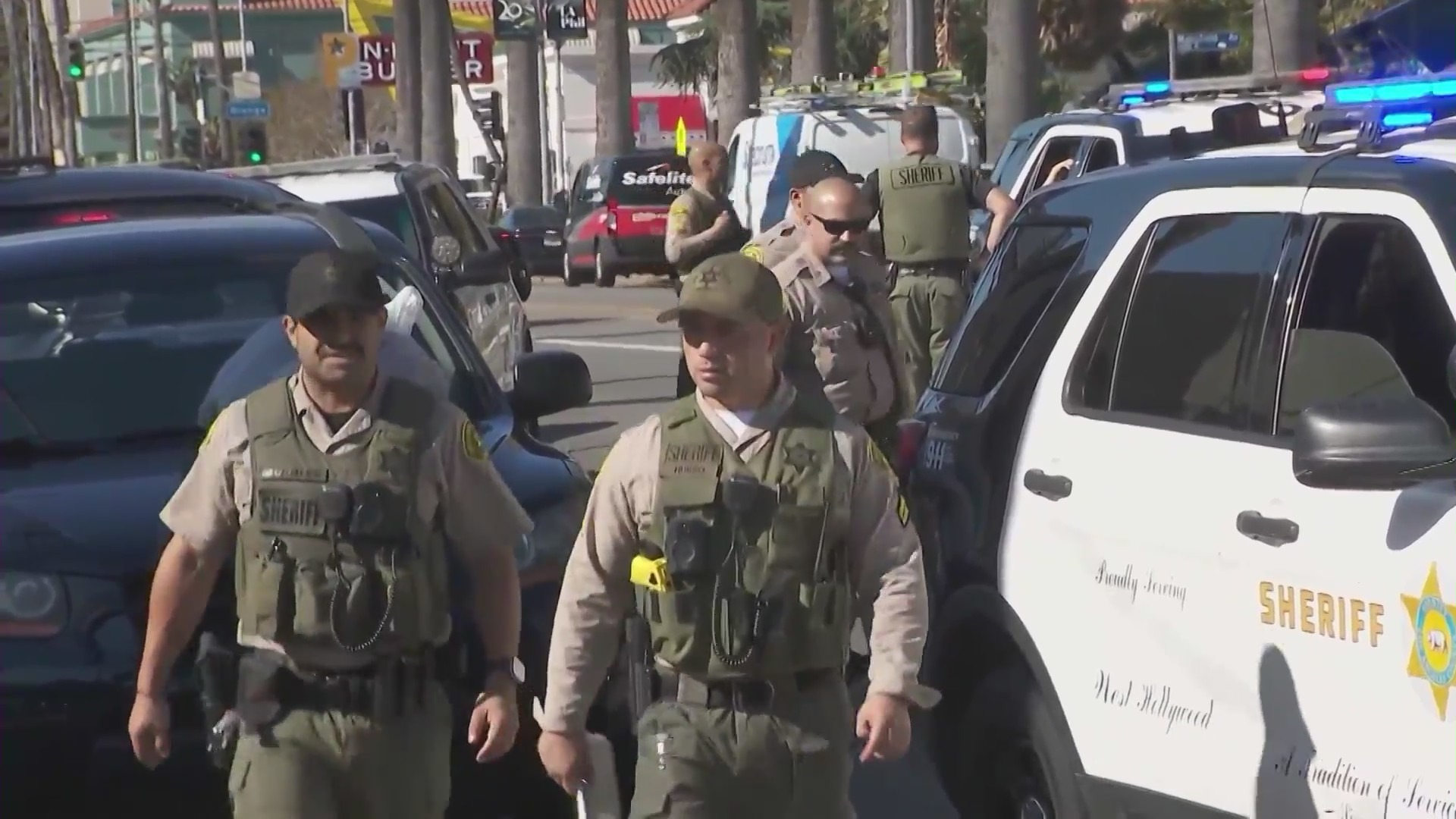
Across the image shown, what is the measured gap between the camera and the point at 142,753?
4.44 meters

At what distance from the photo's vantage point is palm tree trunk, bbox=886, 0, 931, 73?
90.2 ft

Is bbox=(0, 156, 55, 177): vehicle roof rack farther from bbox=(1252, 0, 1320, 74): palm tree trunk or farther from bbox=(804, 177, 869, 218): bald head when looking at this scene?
bbox=(1252, 0, 1320, 74): palm tree trunk

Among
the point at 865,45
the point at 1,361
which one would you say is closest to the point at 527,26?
the point at 865,45

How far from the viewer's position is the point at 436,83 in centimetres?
4197

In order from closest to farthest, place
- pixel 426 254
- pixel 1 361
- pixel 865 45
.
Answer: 1. pixel 1 361
2. pixel 426 254
3. pixel 865 45

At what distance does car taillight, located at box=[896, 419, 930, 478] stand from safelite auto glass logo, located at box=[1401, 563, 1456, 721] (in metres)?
2.09

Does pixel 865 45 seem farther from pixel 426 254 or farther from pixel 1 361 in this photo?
pixel 1 361

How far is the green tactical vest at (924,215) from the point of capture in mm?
10688

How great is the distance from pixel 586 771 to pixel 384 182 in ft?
27.8

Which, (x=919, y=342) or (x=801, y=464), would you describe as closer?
(x=801, y=464)

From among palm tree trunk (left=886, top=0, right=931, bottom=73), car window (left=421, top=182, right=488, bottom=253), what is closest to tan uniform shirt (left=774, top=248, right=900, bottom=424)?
car window (left=421, top=182, right=488, bottom=253)

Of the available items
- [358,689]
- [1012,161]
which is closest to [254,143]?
[1012,161]

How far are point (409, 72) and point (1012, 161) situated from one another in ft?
99.0

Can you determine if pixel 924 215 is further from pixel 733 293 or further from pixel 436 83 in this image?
pixel 436 83
